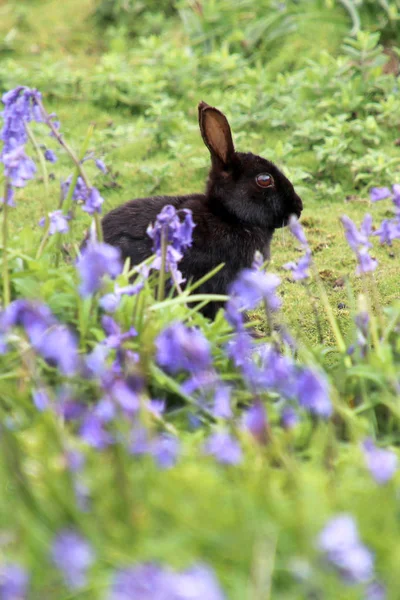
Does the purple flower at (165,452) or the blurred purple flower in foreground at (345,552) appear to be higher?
the blurred purple flower in foreground at (345,552)

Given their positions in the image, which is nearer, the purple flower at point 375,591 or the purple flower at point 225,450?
the purple flower at point 375,591

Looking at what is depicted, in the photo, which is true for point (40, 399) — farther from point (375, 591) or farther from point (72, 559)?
point (375, 591)

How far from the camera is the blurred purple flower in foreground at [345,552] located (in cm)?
160

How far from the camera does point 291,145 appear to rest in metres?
6.67

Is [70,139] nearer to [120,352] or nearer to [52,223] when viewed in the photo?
[52,223]

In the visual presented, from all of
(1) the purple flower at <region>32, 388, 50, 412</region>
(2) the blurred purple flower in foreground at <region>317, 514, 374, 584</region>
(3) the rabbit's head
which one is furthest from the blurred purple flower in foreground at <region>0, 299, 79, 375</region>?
(3) the rabbit's head

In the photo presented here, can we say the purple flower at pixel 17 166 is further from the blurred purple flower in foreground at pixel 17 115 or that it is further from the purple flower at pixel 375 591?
the purple flower at pixel 375 591

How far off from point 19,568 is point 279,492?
25.7 inches

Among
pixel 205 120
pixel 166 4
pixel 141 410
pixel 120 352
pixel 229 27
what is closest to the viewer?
pixel 141 410

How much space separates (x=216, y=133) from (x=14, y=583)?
10.8 feet

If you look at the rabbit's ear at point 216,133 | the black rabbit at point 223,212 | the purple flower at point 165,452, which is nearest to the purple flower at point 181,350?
the purple flower at point 165,452

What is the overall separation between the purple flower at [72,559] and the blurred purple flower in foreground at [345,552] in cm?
45

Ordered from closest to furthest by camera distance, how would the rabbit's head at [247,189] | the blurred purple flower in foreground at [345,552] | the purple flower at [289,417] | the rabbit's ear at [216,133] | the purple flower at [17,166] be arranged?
the blurred purple flower in foreground at [345,552], the purple flower at [289,417], the purple flower at [17,166], the rabbit's ear at [216,133], the rabbit's head at [247,189]

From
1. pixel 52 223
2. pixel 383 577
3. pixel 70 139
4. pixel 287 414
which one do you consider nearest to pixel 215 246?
pixel 52 223
